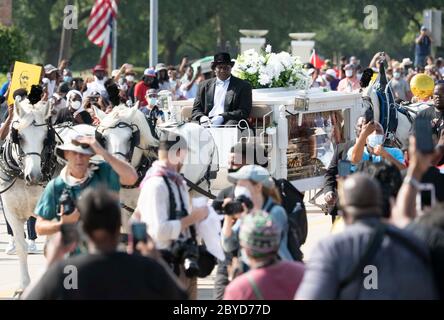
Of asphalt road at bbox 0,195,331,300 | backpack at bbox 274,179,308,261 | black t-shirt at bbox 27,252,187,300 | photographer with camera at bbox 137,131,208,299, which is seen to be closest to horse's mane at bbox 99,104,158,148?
asphalt road at bbox 0,195,331,300

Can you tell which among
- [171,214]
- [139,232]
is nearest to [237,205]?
[171,214]

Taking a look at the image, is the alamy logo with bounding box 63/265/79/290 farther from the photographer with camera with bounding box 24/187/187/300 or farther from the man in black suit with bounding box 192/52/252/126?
the man in black suit with bounding box 192/52/252/126

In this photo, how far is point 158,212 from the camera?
9.53 m

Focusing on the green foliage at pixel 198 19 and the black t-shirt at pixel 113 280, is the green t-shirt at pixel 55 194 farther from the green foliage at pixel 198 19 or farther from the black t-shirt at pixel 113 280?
the green foliage at pixel 198 19

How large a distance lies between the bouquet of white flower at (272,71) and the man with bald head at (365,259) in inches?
347

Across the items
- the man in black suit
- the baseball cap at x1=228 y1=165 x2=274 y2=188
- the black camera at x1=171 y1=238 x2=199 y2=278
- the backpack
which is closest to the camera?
the black camera at x1=171 y1=238 x2=199 y2=278

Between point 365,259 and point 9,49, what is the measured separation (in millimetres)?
31487

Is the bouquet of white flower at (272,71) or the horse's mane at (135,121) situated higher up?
the bouquet of white flower at (272,71)

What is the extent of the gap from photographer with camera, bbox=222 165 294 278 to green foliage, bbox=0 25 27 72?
90.7ft

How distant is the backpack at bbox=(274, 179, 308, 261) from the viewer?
32.5 ft

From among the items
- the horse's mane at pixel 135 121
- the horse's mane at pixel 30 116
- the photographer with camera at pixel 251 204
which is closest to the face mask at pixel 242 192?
the photographer with camera at pixel 251 204

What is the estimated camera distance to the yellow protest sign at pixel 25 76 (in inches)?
655

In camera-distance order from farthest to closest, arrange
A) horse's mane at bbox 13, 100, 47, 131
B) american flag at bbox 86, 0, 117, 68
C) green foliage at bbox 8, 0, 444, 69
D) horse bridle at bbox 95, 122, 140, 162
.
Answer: green foliage at bbox 8, 0, 444, 69 < american flag at bbox 86, 0, 117, 68 < horse's mane at bbox 13, 100, 47, 131 < horse bridle at bbox 95, 122, 140, 162

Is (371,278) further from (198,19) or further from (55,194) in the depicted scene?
(198,19)
